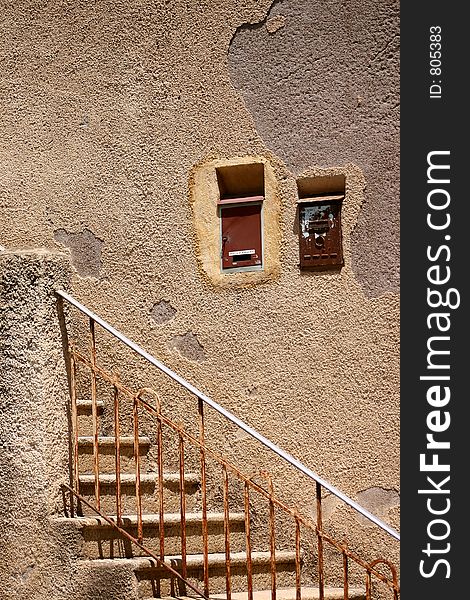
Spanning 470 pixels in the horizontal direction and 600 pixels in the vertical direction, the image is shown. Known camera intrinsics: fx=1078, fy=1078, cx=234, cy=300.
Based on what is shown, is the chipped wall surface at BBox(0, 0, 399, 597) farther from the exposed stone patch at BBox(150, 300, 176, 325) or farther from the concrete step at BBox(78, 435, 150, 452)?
the concrete step at BBox(78, 435, 150, 452)

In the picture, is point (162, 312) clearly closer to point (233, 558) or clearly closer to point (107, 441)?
point (107, 441)

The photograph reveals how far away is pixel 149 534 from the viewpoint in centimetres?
505

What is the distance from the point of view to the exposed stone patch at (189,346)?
6.00 m

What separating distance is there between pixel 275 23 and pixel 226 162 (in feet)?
2.72

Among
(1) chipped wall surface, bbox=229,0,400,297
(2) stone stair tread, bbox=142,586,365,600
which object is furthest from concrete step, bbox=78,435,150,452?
(1) chipped wall surface, bbox=229,0,400,297

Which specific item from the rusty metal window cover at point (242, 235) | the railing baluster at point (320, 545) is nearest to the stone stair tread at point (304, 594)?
the railing baluster at point (320, 545)

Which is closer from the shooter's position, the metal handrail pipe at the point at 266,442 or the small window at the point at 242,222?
the metal handrail pipe at the point at 266,442

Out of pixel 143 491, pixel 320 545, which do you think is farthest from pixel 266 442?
pixel 143 491

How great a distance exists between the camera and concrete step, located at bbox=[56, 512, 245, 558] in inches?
182

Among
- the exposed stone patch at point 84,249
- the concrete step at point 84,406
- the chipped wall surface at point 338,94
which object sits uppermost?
the chipped wall surface at point 338,94

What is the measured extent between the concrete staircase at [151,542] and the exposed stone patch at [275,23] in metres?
2.33

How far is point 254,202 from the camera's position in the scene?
6.09 meters

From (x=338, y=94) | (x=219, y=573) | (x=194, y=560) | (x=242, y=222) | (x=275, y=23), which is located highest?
(x=275, y=23)

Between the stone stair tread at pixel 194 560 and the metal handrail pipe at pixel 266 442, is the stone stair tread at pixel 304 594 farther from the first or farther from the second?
the metal handrail pipe at pixel 266 442
